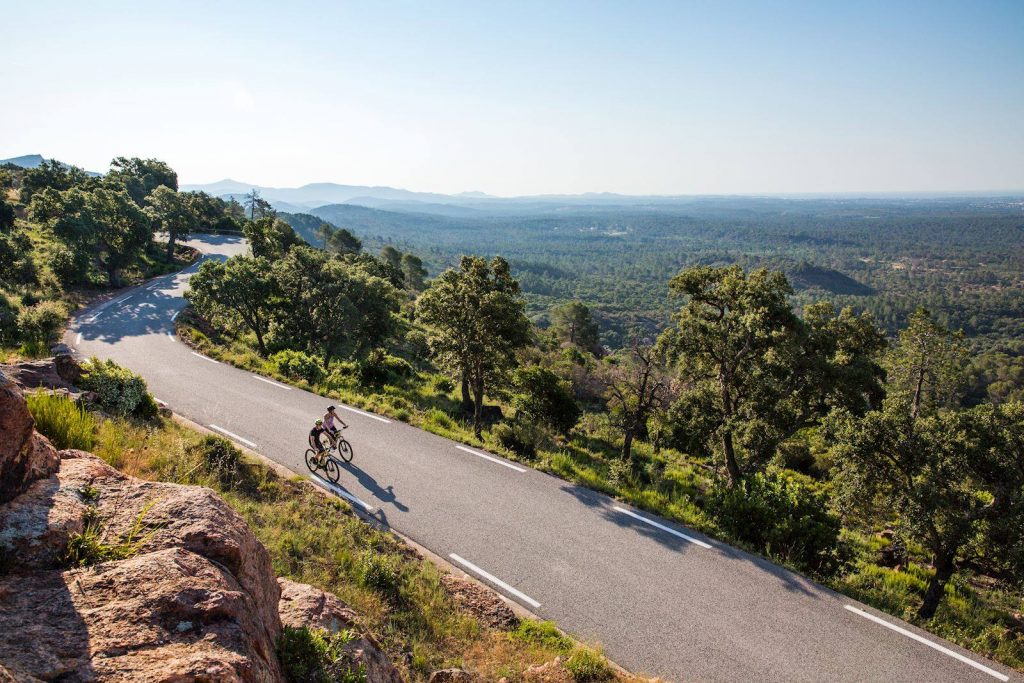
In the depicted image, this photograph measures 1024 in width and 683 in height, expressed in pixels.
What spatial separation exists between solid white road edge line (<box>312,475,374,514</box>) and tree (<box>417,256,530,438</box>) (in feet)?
24.3

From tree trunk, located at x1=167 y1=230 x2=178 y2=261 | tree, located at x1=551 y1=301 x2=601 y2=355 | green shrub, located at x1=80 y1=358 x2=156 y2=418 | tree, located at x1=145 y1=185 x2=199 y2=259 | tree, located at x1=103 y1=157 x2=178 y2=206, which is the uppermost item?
tree, located at x1=103 y1=157 x2=178 y2=206

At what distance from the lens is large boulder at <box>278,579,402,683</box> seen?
5166mm

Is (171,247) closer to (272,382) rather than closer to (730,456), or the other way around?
(272,382)

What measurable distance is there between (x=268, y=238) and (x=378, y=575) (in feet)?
152

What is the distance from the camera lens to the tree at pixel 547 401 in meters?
21.8

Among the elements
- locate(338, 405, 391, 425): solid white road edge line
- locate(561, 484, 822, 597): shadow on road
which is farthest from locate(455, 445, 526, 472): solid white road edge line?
locate(338, 405, 391, 425): solid white road edge line

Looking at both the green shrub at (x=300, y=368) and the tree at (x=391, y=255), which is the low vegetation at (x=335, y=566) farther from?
the tree at (x=391, y=255)

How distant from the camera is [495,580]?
30.5 feet

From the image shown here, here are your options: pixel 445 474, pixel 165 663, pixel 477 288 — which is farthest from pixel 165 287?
pixel 165 663

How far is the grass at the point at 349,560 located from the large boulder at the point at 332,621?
115cm

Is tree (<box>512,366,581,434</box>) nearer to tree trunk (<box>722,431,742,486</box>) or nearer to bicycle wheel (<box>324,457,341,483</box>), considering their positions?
tree trunk (<box>722,431,742,486</box>)

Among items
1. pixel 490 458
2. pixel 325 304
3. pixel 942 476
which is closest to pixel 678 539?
pixel 942 476

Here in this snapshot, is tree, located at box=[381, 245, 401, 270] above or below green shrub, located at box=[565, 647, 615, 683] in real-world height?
above

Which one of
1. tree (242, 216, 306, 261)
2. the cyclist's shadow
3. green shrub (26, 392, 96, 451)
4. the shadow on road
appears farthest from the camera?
tree (242, 216, 306, 261)
